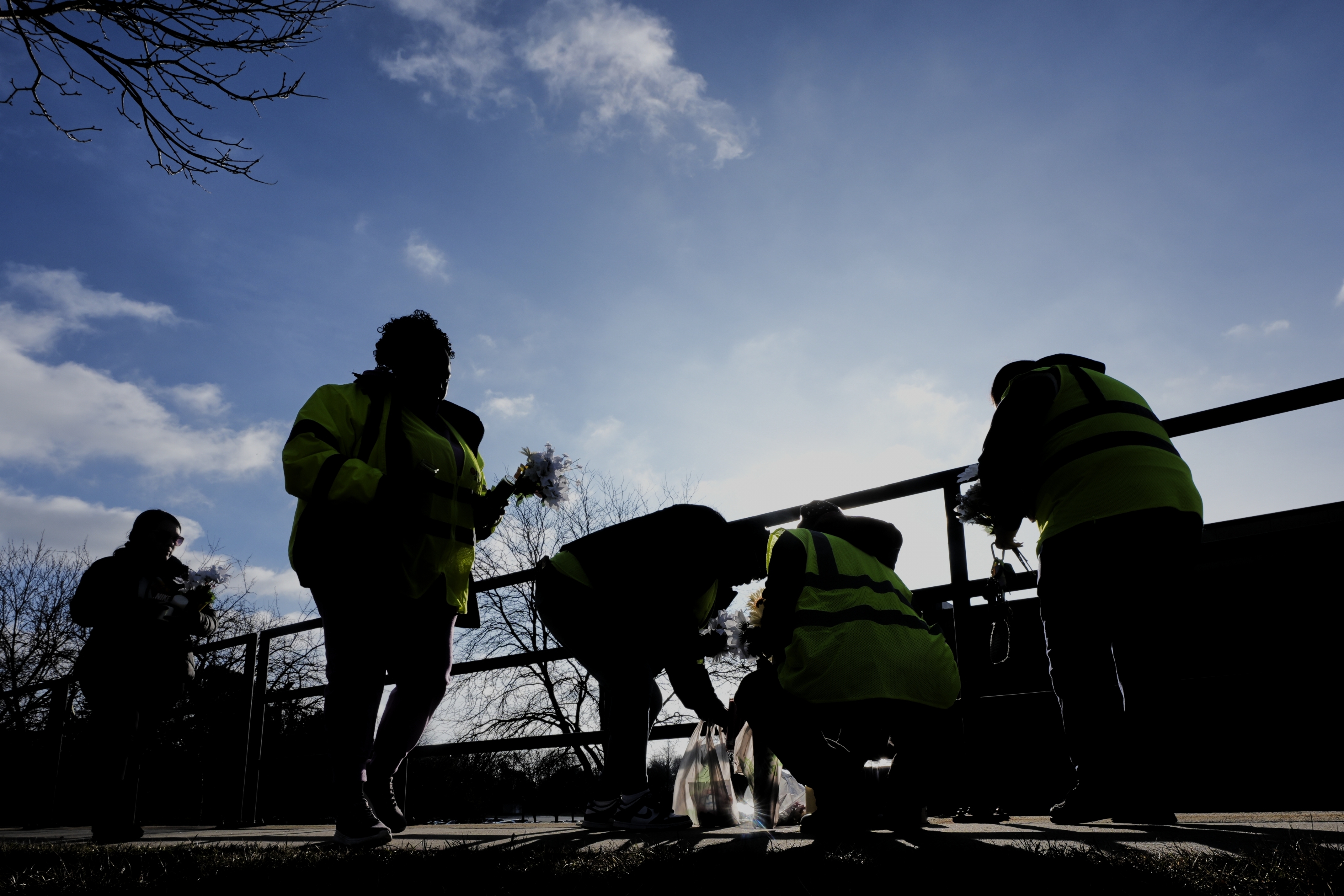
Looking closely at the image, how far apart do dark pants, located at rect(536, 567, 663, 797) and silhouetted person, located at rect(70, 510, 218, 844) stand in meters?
1.87

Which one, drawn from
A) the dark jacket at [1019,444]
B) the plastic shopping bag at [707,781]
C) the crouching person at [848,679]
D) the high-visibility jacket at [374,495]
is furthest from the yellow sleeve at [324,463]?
the dark jacket at [1019,444]

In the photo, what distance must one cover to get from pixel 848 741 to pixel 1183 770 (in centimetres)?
832

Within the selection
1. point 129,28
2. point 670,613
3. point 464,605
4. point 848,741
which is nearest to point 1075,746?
point 848,741

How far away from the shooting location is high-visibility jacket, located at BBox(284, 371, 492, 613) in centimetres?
244

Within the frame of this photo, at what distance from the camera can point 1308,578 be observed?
24.5 ft

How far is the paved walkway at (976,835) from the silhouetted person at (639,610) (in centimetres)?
33

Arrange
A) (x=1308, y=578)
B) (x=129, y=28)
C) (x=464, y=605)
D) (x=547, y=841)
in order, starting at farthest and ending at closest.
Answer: (x=1308, y=578)
(x=129, y=28)
(x=464, y=605)
(x=547, y=841)

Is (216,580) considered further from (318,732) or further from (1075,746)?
(318,732)

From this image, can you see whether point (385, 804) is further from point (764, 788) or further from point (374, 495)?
point (764, 788)

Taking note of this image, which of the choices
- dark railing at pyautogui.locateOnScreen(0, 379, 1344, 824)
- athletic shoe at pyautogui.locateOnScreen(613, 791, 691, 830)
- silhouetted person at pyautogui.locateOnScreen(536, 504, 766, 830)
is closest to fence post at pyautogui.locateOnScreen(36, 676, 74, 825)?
dark railing at pyautogui.locateOnScreen(0, 379, 1344, 824)

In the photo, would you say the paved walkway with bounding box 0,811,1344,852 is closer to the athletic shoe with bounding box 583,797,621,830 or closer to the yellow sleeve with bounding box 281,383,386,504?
the athletic shoe with bounding box 583,797,621,830

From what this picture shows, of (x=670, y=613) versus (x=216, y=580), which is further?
(x=216, y=580)

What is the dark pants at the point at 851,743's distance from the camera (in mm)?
2141

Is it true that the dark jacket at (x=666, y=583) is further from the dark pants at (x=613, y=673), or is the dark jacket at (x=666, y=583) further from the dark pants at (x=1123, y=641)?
the dark pants at (x=1123, y=641)
